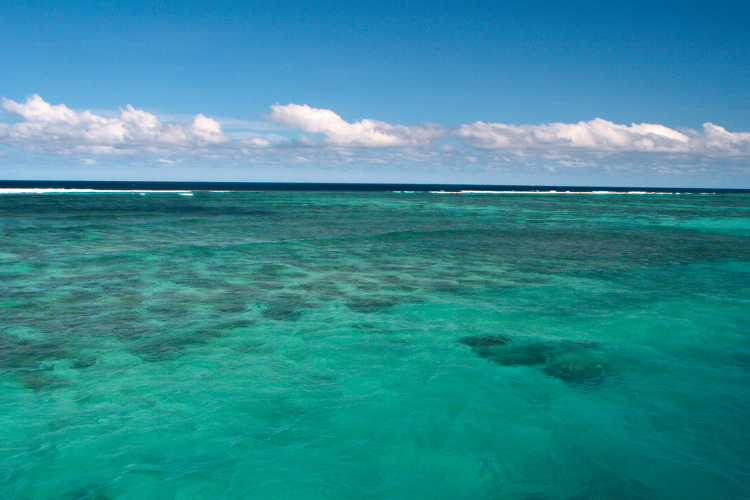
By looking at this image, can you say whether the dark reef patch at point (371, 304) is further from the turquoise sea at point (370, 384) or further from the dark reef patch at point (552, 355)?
the dark reef patch at point (552, 355)

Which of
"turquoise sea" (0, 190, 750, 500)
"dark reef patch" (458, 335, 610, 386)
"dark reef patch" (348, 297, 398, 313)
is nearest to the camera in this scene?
"turquoise sea" (0, 190, 750, 500)

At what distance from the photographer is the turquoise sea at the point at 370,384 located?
657 centimetres

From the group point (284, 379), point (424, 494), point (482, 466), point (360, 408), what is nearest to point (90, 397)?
point (284, 379)

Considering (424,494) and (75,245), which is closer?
(424,494)

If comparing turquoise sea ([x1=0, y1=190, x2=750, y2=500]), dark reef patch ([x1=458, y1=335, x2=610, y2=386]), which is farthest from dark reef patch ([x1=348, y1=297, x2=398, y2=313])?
dark reef patch ([x1=458, y1=335, x2=610, y2=386])

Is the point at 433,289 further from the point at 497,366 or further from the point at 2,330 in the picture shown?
the point at 2,330

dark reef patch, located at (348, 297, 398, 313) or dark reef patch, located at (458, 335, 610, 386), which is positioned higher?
dark reef patch, located at (348, 297, 398, 313)

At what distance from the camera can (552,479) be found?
6.48 meters

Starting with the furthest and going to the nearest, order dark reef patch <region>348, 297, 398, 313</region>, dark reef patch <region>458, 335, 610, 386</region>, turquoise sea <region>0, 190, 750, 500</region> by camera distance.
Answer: dark reef patch <region>348, 297, 398, 313</region> < dark reef patch <region>458, 335, 610, 386</region> < turquoise sea <region>0, 190, 750, 500</region>

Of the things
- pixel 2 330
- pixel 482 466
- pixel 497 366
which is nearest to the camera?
pixel 482 466

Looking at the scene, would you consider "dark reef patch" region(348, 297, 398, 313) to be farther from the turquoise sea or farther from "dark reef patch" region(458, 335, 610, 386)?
"dark reef patch" region(458, 335, 610, 386)

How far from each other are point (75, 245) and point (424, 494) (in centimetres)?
2386

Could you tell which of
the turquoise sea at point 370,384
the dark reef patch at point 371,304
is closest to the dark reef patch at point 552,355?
the turquoise sea at point 370,384

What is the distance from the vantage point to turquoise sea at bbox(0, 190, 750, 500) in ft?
21.6
